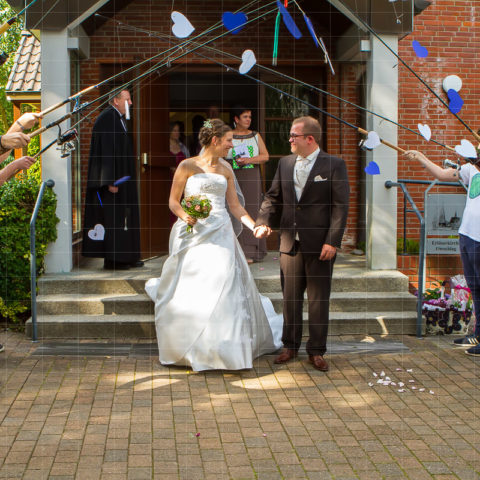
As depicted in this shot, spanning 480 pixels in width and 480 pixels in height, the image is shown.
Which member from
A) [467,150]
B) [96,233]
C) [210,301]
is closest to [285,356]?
[210,301]

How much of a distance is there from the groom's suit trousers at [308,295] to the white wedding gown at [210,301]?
1.10 ft

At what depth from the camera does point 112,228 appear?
8070 mm

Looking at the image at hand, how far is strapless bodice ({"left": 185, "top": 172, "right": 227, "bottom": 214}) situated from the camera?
20.9 feet

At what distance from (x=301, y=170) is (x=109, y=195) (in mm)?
2901

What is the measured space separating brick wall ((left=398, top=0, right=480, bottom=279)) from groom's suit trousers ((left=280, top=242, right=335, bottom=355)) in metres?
3.69

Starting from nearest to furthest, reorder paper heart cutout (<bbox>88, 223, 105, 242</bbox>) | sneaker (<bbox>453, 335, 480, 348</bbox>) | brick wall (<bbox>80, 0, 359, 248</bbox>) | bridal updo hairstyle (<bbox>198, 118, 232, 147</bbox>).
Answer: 1. bridal updo hairstyle (<bbox>198, 118, 232, 147</bbox>)
2. sneaker (<bbox>453, 335, 480, 348</bbox>)
3. paper heart cutout (<bbox>88, 223, 105, 242</bbox>)
4. brick wall (<bbox>80, 0, 359, 248</bbox>)

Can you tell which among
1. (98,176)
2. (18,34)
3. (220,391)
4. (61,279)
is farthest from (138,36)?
(18,34)

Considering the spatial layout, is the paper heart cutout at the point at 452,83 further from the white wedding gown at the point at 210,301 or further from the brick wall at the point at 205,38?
the white wedding gown at the point at 210,301

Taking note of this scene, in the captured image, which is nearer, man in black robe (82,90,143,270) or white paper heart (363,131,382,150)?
white paper heart (363,131,382,150)

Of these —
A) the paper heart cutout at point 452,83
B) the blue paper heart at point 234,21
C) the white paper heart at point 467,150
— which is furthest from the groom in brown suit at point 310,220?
the paper heart cutout at point 452,83

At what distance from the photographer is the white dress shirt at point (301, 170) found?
596cm

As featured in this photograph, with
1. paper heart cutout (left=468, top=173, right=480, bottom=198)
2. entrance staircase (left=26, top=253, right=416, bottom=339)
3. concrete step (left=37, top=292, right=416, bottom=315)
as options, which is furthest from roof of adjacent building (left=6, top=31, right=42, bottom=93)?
paper heart cutout (left=468, top=173, right=480, bottom=198)

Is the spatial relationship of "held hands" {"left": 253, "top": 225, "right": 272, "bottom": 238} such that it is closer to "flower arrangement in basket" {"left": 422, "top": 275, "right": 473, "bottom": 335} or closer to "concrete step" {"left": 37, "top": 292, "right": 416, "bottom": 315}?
"concrete step" {"left": 37, "top": 292, "right": 416, "bottom": 315}

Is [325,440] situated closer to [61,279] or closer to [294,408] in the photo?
[294,408]
